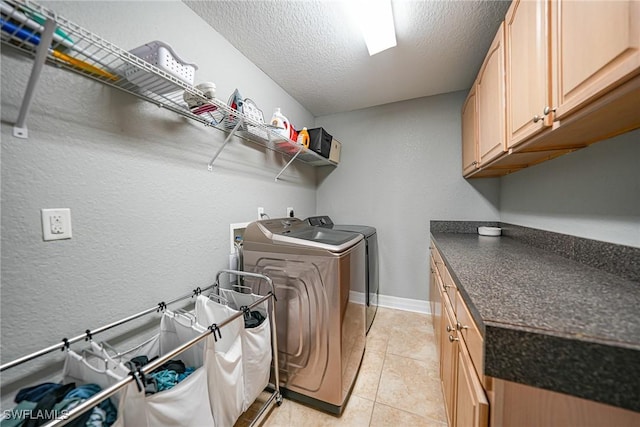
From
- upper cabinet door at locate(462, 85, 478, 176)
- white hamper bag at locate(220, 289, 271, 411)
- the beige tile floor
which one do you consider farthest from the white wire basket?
upper cabinet door at locate(462, 85, 478, 176)

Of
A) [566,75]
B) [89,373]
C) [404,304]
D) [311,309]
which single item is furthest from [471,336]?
[404,304]

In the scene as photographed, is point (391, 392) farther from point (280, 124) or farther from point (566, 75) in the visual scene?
point (280, 124)

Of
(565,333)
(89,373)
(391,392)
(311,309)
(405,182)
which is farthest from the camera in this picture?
(405,182)

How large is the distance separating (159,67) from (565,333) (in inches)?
61.6

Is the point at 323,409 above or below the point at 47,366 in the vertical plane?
below

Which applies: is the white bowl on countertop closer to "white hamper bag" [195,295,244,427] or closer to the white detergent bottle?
the white detergent bottle

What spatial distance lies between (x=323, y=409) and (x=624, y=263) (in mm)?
1667

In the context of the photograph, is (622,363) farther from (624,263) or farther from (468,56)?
(468,56)

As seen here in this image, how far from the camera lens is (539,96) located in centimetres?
93

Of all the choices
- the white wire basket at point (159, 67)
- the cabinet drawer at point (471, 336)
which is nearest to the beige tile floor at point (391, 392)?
the cabinet drawer at point (471, 336)

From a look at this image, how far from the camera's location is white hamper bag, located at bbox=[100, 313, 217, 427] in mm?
714

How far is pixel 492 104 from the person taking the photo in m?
1.45

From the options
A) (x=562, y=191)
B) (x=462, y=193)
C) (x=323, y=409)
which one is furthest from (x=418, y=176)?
(x=323, y=409)

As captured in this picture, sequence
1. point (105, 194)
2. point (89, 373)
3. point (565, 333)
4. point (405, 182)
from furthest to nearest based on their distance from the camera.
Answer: point (405, 182), point (105, 194), point (89, 373), point (565, 333)
